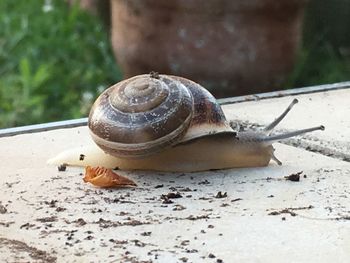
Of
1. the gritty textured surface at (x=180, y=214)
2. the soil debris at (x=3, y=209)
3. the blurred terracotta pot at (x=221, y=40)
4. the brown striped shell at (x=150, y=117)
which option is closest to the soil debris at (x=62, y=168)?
the gritty textured surface at (x=180, y=214)

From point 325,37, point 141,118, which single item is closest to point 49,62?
point 325,37

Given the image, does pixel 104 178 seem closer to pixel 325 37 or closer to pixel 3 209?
pixel 3 209

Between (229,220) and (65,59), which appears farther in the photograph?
(65,59)

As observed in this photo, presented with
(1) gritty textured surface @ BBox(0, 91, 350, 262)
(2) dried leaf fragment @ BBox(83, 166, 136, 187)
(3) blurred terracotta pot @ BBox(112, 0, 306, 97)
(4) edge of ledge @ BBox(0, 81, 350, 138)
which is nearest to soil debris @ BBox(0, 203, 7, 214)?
(1) gritty textured surface @ BBox(0, 91, 350, 262)

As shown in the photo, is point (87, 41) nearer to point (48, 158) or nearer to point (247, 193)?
point (48, 158)

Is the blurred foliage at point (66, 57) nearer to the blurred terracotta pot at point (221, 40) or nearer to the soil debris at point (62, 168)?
the blurred terracotta pot at point (221, 40)

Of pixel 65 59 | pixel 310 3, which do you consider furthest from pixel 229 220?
pixel 310 3
